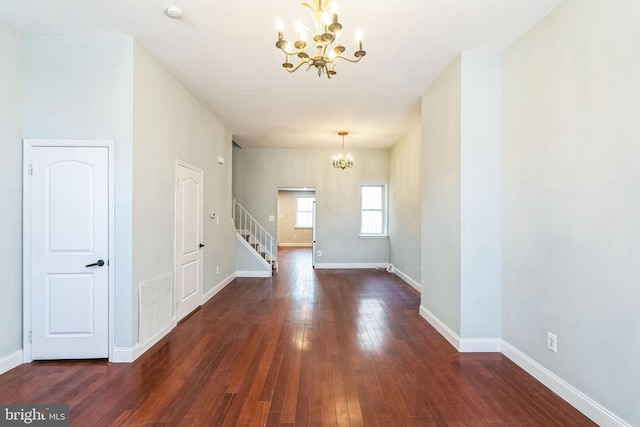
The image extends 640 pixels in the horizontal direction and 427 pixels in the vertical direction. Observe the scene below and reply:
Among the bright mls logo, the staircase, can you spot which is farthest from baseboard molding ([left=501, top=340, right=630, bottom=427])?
the staircase

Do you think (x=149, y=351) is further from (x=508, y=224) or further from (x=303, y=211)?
(x=303, y=211)

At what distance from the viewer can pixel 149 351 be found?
3.06m

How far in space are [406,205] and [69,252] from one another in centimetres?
572

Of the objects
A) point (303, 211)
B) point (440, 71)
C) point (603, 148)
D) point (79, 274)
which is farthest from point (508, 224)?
point (303, 211)

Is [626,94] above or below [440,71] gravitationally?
below

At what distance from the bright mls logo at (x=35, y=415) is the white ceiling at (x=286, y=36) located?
10.5 ft

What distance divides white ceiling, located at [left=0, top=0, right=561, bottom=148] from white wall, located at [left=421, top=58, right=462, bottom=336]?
326 millimetres

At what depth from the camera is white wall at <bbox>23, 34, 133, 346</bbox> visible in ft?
9.14

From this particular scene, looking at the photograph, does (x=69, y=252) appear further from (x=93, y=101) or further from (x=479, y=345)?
(x=479, y=345)

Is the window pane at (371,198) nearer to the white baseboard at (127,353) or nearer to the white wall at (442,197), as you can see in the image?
the white wall at (442,197)

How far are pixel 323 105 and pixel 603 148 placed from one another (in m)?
3.41

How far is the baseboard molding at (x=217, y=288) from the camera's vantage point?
15.7ft

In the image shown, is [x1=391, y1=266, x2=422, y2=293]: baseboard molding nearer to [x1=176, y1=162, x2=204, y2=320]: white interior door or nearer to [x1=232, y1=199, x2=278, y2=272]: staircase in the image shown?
[x1=232, y1=199, x2=278, y2=272]: staircase

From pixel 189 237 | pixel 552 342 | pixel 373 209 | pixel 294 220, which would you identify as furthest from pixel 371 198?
pixel 294 220
